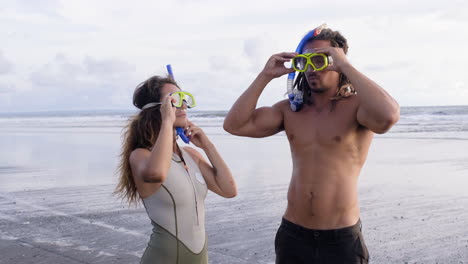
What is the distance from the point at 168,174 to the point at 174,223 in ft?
0.97

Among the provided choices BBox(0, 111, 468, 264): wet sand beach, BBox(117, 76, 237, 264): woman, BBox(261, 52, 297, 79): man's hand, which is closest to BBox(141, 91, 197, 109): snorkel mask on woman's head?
BBox(117, 76, 237, 264): woman

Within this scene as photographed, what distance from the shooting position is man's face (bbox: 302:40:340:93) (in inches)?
138

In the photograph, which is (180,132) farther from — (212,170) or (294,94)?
(294,94)

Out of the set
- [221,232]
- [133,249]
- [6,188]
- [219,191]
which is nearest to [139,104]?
[219,191]

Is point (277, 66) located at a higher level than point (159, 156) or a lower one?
higher

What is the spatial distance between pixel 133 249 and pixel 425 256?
3.30 meters

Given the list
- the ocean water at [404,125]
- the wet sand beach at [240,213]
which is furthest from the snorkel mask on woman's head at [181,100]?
the ocean water at [404,125]

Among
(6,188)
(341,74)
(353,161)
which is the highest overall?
(341,74)

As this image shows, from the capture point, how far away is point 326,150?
3482 millimetres

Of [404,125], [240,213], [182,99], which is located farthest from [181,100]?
[404,125]

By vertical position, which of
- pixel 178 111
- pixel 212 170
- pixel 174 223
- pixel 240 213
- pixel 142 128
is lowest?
pixel 240 213

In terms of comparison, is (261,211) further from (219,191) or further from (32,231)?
(219,191)

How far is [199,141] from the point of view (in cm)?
372

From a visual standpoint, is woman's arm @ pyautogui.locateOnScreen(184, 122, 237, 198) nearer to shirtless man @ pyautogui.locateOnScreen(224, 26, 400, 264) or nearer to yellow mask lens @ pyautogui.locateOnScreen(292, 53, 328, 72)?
shirtless man @ pyautogui.locateOnScreen(224, 26, 400, 264)
